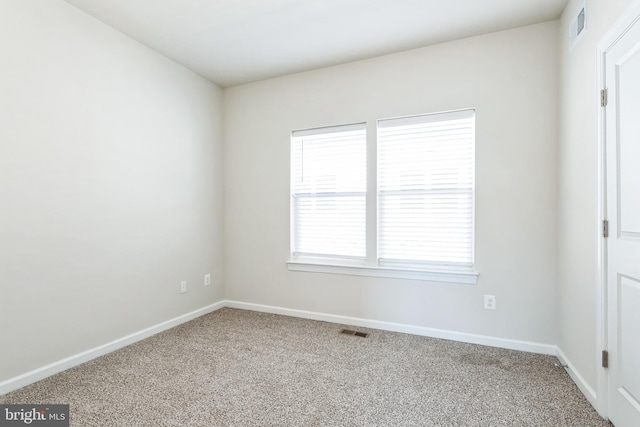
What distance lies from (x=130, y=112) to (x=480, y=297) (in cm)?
351

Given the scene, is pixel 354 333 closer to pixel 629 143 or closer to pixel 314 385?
pixel 314 385

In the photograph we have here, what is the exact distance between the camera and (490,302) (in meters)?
2.75

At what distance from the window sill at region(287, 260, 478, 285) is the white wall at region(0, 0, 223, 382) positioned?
125cm

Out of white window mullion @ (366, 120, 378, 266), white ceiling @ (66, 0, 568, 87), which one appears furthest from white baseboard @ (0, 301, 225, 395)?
white ceiling @ (66, 0, 568, 87)

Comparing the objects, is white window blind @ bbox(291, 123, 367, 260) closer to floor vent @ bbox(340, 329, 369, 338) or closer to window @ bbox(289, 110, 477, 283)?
window @ bbox(289, 110, 477, 283)

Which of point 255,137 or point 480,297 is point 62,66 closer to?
point 255,137

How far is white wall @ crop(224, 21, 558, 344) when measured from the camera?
258cm

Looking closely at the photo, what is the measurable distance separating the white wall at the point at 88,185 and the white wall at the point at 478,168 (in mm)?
773

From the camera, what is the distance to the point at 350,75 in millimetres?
3248

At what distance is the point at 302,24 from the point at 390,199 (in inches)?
68.1

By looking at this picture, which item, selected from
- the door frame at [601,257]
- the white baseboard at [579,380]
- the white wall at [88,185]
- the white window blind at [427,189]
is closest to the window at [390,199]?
the white window blind at [427,189]

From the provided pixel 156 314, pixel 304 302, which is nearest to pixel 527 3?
pixel 304 302

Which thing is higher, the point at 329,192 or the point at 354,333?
the point at 329,192

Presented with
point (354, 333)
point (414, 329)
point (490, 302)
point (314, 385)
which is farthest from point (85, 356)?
point (490, 302)
